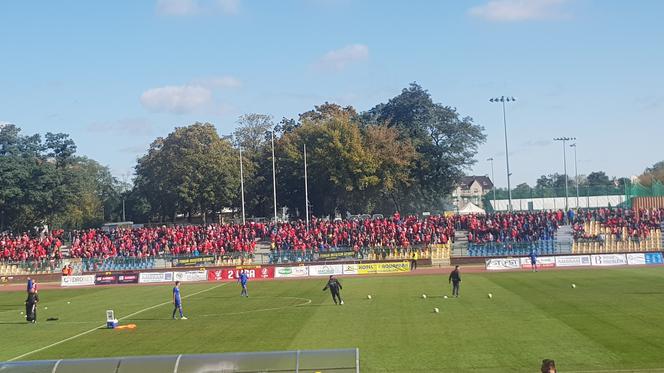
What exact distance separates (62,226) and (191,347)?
98969mm

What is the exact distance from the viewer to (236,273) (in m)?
57.4

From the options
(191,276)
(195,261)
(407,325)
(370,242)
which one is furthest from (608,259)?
(195,261)

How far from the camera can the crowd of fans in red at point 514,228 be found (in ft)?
202

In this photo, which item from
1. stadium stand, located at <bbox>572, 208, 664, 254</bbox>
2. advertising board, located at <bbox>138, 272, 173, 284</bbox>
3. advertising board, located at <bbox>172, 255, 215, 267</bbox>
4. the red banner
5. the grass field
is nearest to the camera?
the grass field

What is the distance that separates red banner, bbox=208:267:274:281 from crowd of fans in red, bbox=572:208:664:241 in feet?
83.6

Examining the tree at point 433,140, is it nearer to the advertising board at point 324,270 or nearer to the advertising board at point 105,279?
the advertising board at point 324,270

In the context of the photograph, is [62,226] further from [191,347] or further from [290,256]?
[191,347]

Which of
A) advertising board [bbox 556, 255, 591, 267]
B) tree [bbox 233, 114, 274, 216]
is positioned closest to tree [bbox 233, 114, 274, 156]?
tree [bbox 233, 114, 274, 216]

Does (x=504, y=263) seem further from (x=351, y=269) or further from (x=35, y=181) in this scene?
(x=35, y=181)

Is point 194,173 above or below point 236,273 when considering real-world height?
above

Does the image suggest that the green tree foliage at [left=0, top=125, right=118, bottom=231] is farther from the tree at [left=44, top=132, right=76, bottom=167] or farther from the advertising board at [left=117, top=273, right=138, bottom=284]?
the advertising board at [left=117, top=273, right=138, bottom=284]

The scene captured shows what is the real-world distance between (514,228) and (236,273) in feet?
77.6

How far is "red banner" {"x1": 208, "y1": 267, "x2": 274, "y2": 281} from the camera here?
56.8 m

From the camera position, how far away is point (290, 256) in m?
62.0
